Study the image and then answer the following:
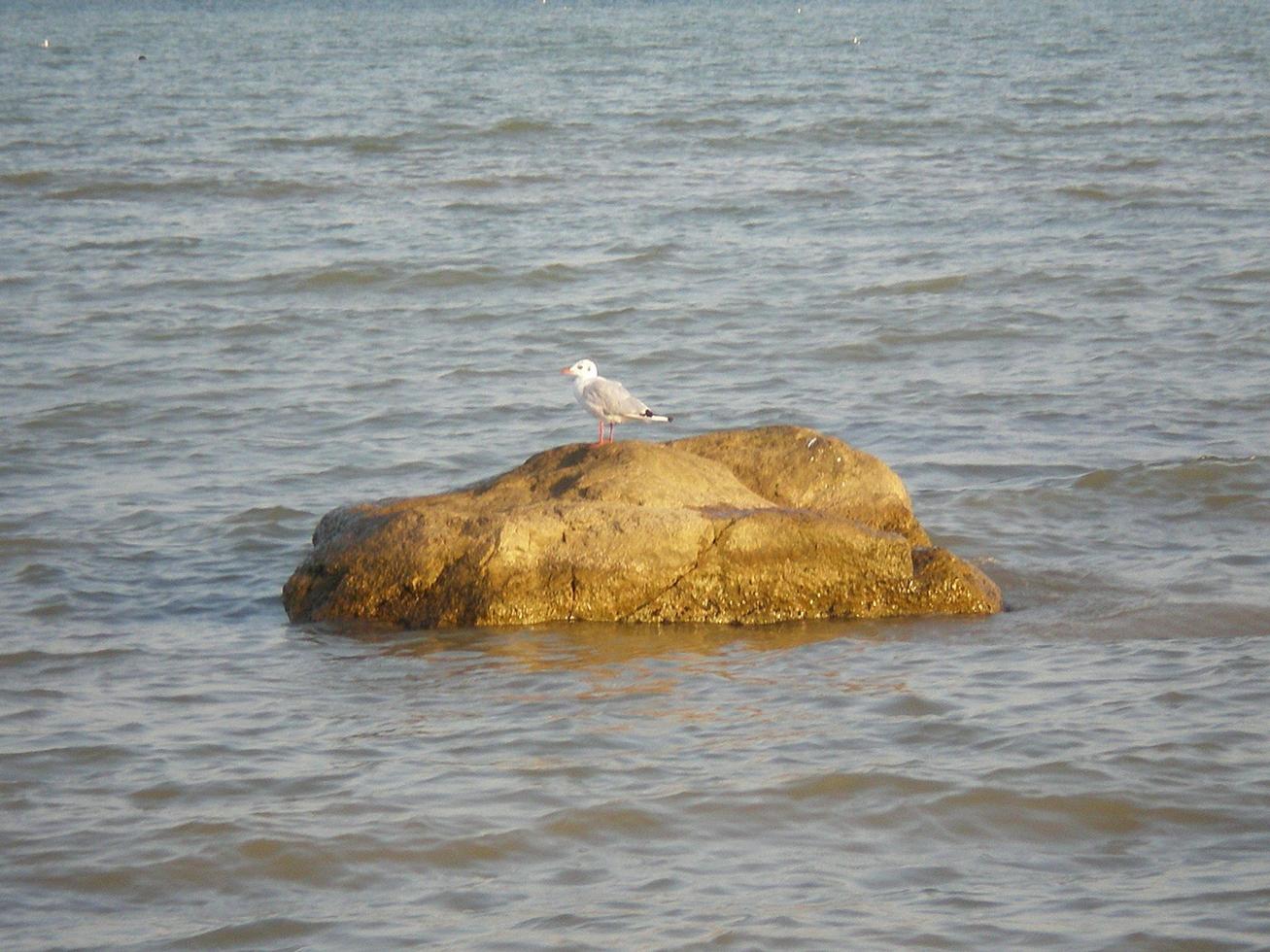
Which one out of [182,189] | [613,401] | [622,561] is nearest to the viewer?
[622,561]

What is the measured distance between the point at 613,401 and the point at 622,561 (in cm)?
139

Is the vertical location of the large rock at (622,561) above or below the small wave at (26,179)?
below

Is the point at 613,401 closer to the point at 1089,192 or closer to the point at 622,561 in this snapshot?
the point at 622,561

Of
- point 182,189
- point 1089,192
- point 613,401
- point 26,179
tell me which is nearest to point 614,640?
point 613,401

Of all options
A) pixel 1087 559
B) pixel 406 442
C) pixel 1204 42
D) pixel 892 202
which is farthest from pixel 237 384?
pixel 1204 42

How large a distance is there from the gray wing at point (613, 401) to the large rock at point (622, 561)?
60cm

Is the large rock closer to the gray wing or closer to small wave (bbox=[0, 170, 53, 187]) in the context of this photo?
the gray wing

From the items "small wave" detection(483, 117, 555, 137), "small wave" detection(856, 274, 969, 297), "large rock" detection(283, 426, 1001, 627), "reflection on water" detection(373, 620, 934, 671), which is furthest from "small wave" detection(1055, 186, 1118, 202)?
"reflection on water" detection(373, 620, 934, 671)

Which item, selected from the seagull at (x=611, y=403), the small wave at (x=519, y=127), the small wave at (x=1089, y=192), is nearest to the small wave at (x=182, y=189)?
the small wave at (x=519, y=127)

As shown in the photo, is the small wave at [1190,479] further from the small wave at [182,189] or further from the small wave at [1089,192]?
the small wave at [182,189]

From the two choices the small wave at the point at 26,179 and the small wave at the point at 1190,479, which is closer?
the small wave at the point at 1190,479

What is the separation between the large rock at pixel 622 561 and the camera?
25.9ft

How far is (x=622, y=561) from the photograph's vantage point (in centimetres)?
788

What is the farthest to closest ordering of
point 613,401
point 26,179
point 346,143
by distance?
point 346,143 → point 26,179 → point 613,401
